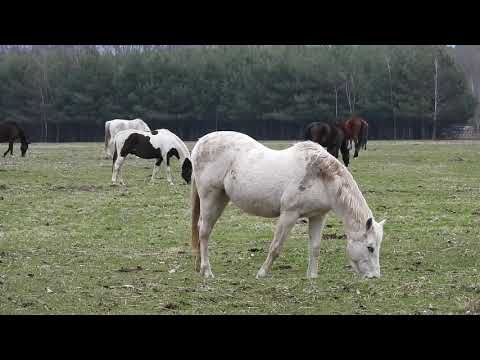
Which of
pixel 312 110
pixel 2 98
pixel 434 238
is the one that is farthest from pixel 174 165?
pixel 2 98

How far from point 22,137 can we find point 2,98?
33.4 metres

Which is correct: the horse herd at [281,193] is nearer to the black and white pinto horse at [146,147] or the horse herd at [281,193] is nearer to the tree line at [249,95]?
the black and white pinto horse at [146,147]

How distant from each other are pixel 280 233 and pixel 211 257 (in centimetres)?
190

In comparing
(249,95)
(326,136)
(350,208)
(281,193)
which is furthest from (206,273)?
(249,95)

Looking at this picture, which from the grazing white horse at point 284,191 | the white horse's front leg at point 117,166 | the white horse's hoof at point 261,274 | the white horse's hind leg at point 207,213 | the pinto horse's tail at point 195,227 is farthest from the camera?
the white horse's front leg at point 117,166

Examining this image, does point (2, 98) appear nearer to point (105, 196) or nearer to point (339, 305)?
point (105, 196)

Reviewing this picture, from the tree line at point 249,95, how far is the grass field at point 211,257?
41376 mm

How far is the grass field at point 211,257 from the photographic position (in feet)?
23.4

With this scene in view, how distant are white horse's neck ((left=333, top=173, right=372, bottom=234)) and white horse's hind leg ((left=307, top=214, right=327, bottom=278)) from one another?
1.40 feet

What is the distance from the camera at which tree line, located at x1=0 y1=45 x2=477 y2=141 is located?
60.7m

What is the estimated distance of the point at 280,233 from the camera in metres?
8.64

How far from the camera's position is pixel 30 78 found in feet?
211

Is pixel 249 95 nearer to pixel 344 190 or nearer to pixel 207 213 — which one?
pixel 207 213

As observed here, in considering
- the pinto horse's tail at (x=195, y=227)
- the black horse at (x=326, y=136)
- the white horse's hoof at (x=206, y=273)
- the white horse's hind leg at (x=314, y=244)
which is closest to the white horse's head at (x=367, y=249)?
the white horse's hind leg at (x=314, y=244)
